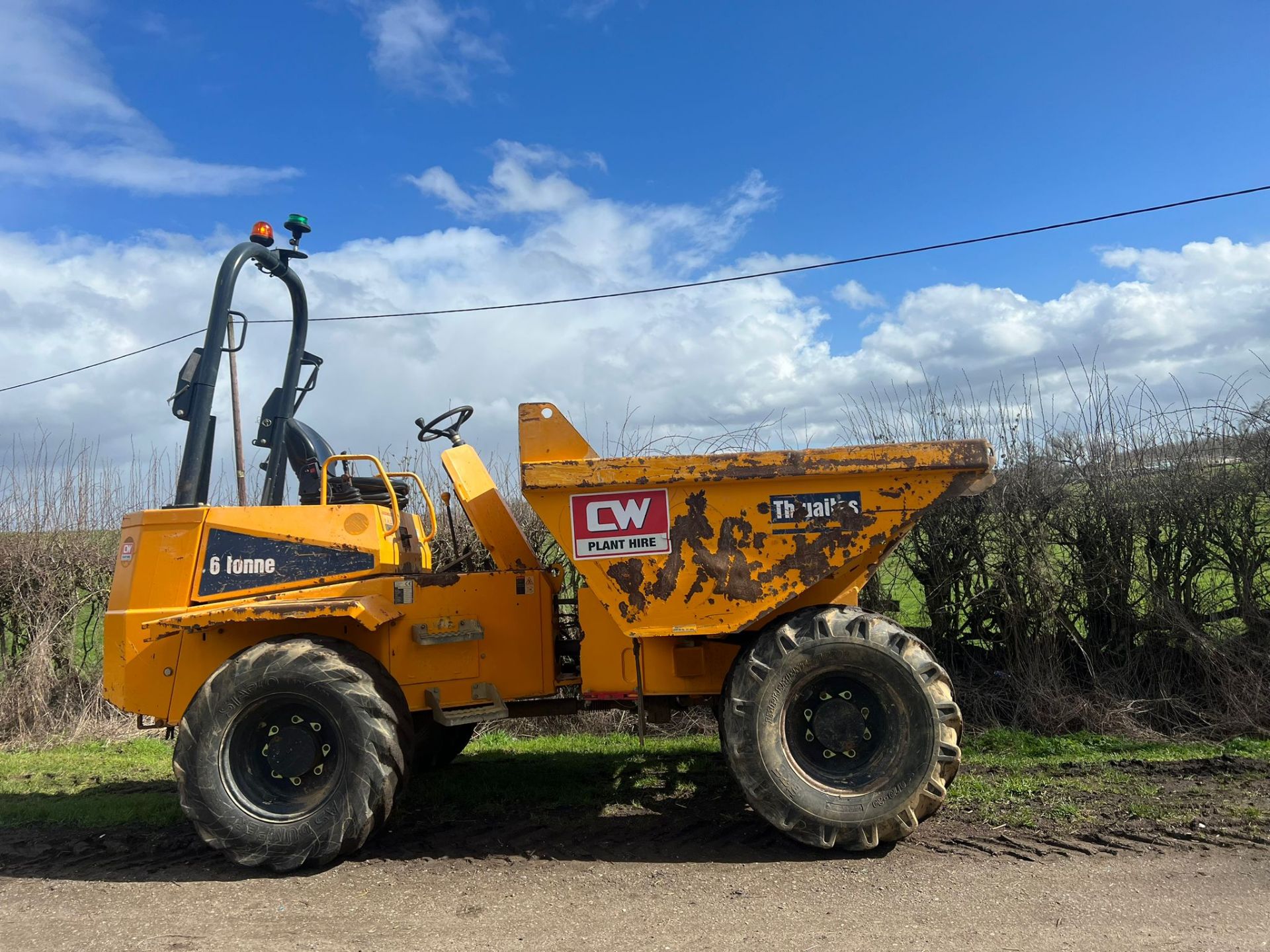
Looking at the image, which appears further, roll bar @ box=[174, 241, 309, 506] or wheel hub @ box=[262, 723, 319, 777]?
roll bar @ box=[174, 241, 309, 506]

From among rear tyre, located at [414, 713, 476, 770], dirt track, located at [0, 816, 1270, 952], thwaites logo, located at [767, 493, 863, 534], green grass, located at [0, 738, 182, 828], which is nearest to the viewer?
dirt track, located at [0, 816, 1270, 952]

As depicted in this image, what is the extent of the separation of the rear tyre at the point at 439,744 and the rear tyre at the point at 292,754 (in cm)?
128

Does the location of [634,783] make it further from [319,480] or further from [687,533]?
[319,480]

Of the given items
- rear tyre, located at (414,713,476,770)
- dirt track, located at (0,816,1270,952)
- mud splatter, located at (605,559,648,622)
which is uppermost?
mud splatter, located at (605,559,648,622)

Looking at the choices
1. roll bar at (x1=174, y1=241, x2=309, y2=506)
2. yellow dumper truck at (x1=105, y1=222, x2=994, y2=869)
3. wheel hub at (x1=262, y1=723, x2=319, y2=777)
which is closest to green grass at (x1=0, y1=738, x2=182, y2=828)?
yellow dumper truck at (x1=105, y1=222, x2=994, y2=869)

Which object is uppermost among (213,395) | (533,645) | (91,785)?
(213,395)

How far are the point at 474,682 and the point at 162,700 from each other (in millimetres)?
1716

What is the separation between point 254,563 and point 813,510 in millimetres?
3108

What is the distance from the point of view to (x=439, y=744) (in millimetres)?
6516

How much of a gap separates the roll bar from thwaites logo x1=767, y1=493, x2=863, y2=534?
3117 mm

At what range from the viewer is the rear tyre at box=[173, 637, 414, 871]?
4699mm

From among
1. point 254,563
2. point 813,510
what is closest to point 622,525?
point 813,510

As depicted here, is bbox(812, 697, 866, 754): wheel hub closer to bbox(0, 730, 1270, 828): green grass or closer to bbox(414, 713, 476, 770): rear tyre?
bbox(0, 730, 1270, 828): green grass

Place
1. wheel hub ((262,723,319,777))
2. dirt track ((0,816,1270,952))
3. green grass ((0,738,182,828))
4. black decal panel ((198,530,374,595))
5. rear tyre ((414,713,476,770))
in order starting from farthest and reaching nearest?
rear tyre ((414,713,476,770)) → green grass ((0,738,182,828)) → black decal panel ((198,530,374,595)) → wheel hub ((262,723,319,777)) → dirt track ((0,816,1270,952))
